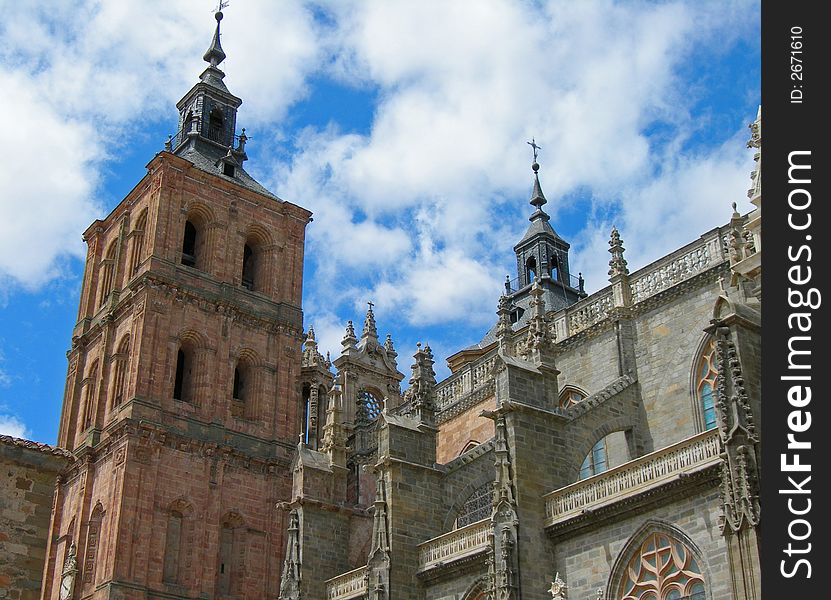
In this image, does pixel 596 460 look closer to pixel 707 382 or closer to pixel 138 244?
pixel 707 382

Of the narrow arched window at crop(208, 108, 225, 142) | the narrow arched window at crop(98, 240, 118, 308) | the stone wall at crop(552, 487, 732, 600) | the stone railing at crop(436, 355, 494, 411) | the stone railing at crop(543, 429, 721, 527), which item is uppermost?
the narrow arched window at crop(208, 108, 225, 142)

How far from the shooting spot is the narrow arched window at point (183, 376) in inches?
1374

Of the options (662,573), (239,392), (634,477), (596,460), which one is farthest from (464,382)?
(662,573)

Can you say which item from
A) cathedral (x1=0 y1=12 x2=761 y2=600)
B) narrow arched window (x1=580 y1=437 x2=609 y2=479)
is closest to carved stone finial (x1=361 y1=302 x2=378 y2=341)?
cathedral (x1=0 y1=12 x2=761 y2=600)

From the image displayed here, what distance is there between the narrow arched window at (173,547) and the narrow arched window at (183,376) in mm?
4179

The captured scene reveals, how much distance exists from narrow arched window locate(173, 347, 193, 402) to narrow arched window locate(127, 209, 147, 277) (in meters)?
3.37

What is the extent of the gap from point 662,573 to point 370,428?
17695 mm

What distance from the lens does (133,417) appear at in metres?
32.2

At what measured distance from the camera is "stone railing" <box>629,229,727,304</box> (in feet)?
77.8

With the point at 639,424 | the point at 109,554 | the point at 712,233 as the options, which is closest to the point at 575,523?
the point at 639,424

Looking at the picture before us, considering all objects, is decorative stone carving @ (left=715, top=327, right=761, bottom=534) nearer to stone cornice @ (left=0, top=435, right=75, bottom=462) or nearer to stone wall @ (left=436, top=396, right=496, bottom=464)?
stone cornice @ (left=0, top=435, right=75, bottom=462)

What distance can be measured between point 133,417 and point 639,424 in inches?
626

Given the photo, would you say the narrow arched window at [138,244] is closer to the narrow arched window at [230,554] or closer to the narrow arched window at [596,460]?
the narrow arched window at [230,554]
